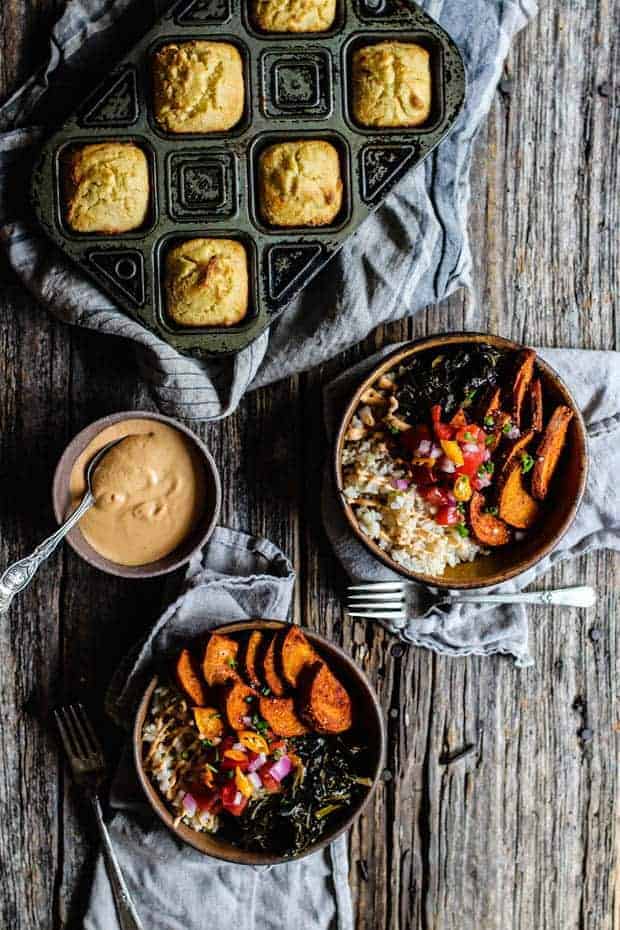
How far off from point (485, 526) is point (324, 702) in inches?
31.0

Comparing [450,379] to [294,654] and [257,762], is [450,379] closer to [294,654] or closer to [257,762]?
[294,654]

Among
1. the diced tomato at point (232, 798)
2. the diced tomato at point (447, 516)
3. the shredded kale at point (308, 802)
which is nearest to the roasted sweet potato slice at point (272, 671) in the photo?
the shredded kale at point (308, 802)

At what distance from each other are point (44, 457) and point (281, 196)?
1259 mm

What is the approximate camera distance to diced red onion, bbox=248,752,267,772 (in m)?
3.10

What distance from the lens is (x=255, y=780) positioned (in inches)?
122

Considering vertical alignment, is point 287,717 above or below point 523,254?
below

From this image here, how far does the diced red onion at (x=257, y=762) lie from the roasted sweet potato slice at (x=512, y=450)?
1206 mm

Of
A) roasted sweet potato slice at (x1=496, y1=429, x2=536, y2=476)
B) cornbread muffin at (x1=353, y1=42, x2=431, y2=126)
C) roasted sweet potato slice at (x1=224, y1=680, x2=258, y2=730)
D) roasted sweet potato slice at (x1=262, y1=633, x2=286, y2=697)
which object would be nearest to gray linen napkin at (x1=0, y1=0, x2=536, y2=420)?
cornbread muffin at (x1=353, y1=42, x2=431, y2=126)

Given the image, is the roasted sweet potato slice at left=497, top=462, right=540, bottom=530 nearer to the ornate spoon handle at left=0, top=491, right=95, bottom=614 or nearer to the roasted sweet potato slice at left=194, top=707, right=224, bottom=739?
the roasted sweet potato slice at left=194, top=707, right=224, bottom=739

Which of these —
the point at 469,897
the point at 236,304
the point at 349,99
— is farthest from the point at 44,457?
the point at 469,897

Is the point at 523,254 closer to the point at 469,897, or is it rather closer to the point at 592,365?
the point at 592,365

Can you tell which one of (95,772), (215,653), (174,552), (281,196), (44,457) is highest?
(281,196)

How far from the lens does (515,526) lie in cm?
320

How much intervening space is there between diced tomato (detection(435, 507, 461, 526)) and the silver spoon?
1.08m
